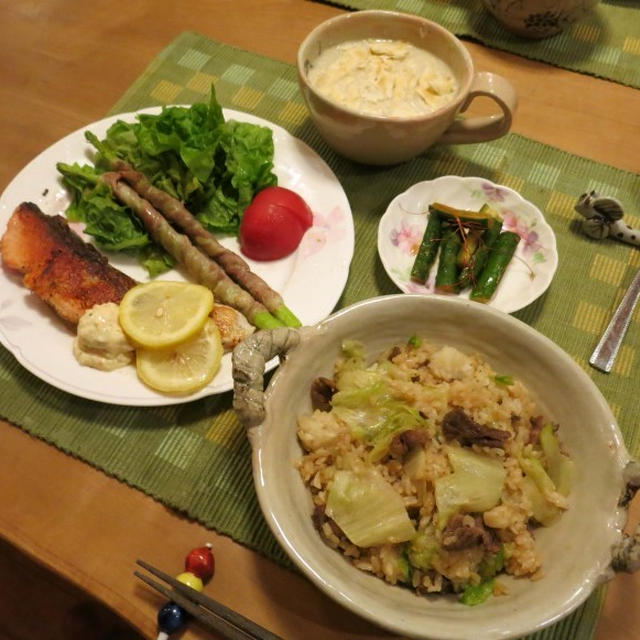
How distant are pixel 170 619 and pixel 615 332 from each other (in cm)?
138

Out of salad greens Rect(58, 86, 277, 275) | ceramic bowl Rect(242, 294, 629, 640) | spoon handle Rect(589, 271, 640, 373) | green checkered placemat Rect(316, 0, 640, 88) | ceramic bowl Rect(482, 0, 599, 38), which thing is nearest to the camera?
ceramic bowl Rect(242, 294, 629, 640)

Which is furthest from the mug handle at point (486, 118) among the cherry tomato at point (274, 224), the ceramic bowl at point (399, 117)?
the cherry tomato at point (274, 224)

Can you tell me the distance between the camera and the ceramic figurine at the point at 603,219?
1.78m

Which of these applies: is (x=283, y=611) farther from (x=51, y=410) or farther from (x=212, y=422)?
(x=51, y=410)

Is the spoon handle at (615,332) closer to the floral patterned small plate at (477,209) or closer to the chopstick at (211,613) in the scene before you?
the floral patterned small plate at (477,209)

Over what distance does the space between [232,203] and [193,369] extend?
64 cm

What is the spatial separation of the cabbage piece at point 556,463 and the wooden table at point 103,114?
0.35 metres

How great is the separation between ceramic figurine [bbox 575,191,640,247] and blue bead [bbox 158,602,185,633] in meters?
1.61

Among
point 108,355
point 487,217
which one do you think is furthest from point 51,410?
point 487,217

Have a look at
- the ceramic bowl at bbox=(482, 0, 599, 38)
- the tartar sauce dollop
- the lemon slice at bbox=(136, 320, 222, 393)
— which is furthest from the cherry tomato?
the ceramic bowl at bbox=(482, 0, 599, 38)

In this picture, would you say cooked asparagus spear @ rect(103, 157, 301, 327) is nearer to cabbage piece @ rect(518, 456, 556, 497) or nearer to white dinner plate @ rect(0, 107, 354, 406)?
white dinner plate @ rect(0, 107, 354, 406)

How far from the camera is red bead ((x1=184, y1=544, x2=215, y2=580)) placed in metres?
1.25

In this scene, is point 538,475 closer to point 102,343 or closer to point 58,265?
point 102,343

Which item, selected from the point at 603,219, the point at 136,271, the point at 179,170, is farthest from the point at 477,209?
the point at 136,271
